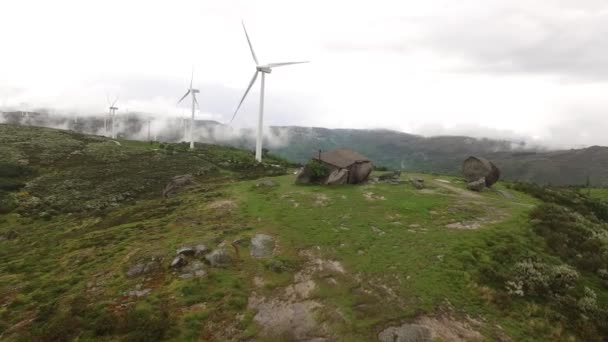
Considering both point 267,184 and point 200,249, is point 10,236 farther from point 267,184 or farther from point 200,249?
point 267,184

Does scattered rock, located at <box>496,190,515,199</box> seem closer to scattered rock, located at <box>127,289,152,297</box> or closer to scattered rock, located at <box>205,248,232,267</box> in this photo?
scattered rock, located at <box>205,248,232,267</box>

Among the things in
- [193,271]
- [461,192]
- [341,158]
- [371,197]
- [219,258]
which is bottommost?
[193,271]

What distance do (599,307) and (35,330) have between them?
2930 cm

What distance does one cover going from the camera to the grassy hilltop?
1781 centimetres

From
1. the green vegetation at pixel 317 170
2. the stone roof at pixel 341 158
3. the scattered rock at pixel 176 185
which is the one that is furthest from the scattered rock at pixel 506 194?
the scattered rock at pixel 176 185

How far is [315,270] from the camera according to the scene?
23.1 metres

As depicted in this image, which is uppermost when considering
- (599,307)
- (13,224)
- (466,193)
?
(466,193)

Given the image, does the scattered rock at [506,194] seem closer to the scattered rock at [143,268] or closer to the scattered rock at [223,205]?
the scattered rock at [223,205]

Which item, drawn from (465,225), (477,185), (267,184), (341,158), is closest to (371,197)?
(341,158)

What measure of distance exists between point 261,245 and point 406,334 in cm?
1261

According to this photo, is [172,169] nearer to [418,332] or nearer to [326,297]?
[326,297]

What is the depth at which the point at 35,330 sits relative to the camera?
17.5 meters

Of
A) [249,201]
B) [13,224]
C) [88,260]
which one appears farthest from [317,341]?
[13,224]

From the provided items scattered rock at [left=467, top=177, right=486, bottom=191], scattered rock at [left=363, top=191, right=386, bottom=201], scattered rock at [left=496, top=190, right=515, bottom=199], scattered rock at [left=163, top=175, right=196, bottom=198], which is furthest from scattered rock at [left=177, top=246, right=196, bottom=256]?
scattered rock at [left=496, top=190, right=515, bottom=199]
